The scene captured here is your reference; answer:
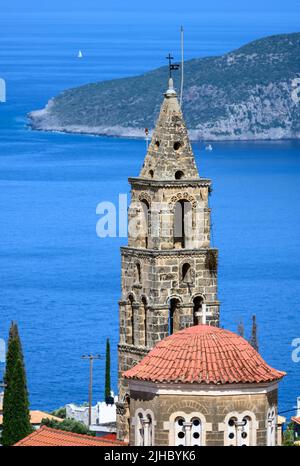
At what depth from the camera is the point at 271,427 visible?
40531 millimetres

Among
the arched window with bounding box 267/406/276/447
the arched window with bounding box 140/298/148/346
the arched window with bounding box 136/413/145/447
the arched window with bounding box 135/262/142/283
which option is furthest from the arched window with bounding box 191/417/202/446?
the arched window with bounding box 135/262/142/283

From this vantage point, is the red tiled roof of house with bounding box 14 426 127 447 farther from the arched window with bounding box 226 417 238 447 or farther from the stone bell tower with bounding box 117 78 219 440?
the stone bell tower with bounding box 117 78 219 440

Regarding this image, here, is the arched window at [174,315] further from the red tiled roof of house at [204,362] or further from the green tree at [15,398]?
the green tree at [15,398]

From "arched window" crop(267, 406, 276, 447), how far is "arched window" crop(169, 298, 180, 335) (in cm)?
1103

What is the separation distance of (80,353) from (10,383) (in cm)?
5297

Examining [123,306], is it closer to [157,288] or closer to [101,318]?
[157,288]

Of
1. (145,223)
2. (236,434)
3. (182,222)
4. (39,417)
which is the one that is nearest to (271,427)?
(236,434)

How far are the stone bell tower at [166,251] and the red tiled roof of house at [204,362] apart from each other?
965 centimetres

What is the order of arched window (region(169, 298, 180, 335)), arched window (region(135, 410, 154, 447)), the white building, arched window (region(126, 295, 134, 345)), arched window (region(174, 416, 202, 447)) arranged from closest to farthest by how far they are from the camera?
arched window (region(174, 416, 202, 447))
arched window (region(135, 410, 154, 447))
arched window (region(169, 298, 180, 335))
arched window (region(126, 295, 134, 345))
the white building

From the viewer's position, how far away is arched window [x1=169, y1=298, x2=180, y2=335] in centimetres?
5171

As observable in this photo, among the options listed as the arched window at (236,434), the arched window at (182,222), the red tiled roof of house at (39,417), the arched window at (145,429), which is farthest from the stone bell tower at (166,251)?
the red tiled roof of house at (39,417)

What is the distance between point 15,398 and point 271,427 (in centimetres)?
3475

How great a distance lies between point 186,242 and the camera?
5284 centimetres

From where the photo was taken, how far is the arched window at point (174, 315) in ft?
170
